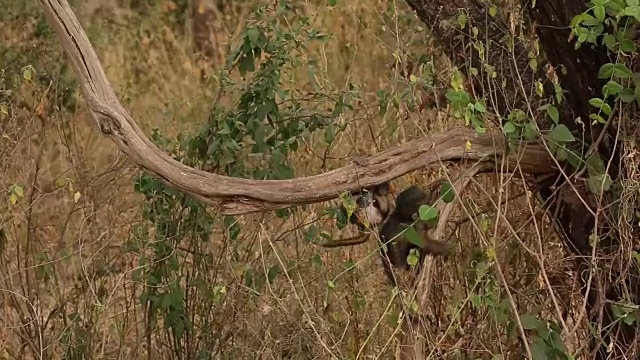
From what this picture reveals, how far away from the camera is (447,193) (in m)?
2.63

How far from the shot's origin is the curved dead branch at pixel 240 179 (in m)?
2.58

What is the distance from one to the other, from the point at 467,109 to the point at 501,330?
0.78 meters

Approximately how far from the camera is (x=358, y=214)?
8.90 feet

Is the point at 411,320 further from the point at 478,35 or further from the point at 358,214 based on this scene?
the point at 478,35

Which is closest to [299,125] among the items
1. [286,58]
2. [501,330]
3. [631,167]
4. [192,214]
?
[286,58]

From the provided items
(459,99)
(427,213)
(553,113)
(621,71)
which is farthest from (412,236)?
(621,71)

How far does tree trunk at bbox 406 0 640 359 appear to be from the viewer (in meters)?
2.75

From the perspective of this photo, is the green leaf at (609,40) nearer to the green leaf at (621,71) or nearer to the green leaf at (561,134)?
the green leaf at (621,71)

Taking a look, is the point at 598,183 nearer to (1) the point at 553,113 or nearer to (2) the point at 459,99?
(1) the point at 553,113

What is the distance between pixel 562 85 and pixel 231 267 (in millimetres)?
1276

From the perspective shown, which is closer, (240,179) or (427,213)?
(427,213)

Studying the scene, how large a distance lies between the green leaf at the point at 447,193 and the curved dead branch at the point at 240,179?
67 mm

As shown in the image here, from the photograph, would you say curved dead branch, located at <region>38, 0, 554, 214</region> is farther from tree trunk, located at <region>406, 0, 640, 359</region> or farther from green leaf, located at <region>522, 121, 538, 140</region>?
tree trunk, located at <region>406, 0, 640, 359</region>

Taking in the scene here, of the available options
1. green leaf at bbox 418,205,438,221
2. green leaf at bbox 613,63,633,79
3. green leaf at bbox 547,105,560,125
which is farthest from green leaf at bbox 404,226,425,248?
green leaf at bbox 613,63,633,79
